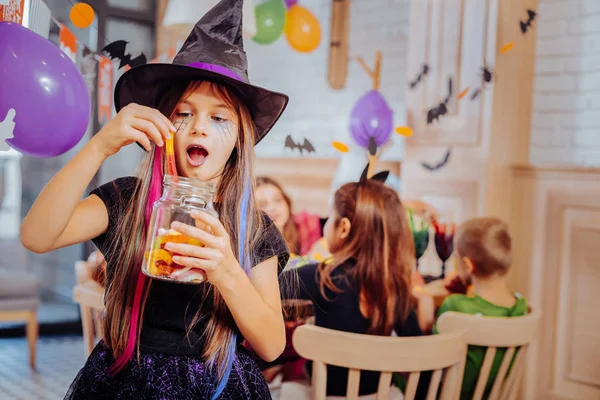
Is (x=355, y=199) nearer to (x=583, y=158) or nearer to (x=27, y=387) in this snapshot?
(x=583, y=158)

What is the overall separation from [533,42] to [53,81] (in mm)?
2338

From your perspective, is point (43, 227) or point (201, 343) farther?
point (201, 343)

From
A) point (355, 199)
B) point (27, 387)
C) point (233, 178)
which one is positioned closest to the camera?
point (233, 178)

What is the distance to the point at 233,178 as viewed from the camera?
1.15 meters

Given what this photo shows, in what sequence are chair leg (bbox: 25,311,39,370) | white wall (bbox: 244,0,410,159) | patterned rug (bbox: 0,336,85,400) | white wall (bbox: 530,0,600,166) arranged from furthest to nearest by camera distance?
white wall (bbox: 244,0,410,159) → chair leg (bbox: 25,311,39,370) → patterned rug (bbox: 0,336,85,400) → white wall (bbox: 530,0,600,166)

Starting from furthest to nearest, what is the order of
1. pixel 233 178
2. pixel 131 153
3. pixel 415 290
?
pixel 415 290 → pixel 131 153 → pixel 233 178

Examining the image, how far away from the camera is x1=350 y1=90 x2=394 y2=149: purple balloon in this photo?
2854mm

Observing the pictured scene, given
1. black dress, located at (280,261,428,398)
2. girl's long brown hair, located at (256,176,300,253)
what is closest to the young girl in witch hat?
black dress, located at (280,261,428,398)

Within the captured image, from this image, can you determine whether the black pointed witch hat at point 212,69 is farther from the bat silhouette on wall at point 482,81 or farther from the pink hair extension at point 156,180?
the bat silhouette on wall at point 482,81

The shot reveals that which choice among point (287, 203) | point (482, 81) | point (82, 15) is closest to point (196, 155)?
point (82, 15)

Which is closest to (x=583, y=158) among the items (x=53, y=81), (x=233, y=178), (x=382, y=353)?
(x=382, y=353)

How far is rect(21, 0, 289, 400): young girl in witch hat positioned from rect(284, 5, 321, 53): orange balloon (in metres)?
2.45

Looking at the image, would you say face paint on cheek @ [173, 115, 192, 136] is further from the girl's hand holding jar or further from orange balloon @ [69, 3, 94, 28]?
orange balloon @ [69, 3, 94, 28]

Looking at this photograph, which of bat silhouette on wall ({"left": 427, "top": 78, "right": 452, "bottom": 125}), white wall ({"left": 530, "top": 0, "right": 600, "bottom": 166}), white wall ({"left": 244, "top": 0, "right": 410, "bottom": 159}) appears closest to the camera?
bat silhouette on wall ({"left": 427, "top": 78, "right": 452, "bottom": 125})
